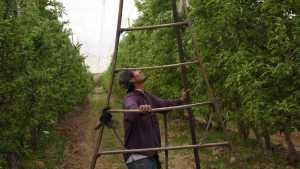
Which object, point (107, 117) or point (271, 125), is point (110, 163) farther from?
point (107, 117)

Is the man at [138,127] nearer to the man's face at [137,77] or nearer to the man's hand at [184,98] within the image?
the man's face at [137,77]

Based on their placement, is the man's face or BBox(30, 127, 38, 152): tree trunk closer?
the man's face

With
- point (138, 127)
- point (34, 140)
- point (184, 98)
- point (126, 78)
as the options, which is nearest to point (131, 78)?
point (126, 78)

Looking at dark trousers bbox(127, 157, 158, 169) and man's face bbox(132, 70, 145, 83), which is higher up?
man's face bbox(132, 70, 145, 83)

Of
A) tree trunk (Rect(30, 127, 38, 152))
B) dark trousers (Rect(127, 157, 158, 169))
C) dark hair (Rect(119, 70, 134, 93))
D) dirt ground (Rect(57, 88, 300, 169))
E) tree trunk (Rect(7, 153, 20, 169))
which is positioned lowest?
dirt ground (Rect(57, 88, 300, 169))

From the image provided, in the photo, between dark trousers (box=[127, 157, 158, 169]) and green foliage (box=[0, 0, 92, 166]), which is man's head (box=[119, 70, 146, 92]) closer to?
dark trousers (box=[127, 157, 158, 169])

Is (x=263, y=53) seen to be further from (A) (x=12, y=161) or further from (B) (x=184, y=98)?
(A) (x=12, y=161)

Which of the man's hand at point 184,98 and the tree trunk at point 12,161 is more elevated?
the man's hand at point 184,98

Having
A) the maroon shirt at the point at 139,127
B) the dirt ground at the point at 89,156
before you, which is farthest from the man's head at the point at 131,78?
the dirt ground at the point at 89,156

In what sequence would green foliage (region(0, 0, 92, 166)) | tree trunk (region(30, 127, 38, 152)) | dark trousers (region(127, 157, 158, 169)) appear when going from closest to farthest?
1. dark trousers (region(127, 157, 158, 169))
2. green foliage (region(0, 0, 92, 166))
3. tree trunk (region(30, 127, 38, 152))

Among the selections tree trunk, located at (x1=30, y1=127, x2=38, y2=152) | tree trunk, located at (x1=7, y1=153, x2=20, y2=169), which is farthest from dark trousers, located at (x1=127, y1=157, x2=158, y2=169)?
tree trunk, located at (x1=30, y1=127, x2=38, y2=152)

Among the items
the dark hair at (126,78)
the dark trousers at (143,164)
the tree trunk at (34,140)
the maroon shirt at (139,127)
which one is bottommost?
the tree trunk at (34,140)

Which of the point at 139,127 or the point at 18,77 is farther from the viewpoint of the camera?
the point at 18,77

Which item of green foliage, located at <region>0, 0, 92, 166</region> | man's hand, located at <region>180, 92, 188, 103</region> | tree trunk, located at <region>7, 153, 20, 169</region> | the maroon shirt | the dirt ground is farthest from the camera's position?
the dirt ground
